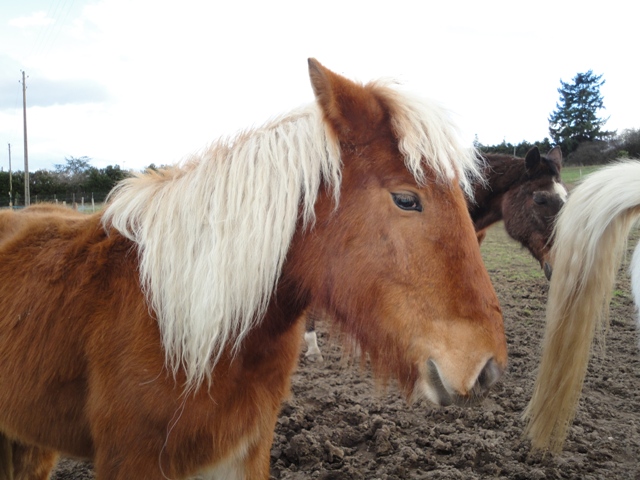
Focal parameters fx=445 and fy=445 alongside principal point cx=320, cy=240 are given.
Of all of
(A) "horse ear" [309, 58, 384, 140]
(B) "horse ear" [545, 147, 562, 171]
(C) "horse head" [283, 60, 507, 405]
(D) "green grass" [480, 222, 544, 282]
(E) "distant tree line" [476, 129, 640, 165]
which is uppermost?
(E) "distant tree line" [476, 129, 640, 165]

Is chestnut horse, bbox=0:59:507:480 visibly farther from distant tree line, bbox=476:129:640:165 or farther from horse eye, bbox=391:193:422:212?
distant tree line, bbox=476:129:640:165

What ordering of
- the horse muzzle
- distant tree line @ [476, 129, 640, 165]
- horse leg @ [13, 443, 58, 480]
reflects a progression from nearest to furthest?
the horse muzzle
horse leg @ [13, 443, 58, 480]
distant tree line @ [476, 129, 640, 165]

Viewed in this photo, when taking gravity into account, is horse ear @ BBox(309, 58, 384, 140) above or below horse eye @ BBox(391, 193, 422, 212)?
above

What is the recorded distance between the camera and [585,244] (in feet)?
8.85

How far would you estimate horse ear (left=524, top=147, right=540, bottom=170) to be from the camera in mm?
5945

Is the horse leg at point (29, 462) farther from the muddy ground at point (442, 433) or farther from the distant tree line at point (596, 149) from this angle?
the distant tree line at point (596, 149)

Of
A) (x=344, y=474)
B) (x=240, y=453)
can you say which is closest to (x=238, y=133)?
(x=240, y=453)

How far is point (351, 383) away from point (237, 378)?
109 inches

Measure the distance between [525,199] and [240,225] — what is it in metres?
5.25

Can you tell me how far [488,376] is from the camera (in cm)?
150

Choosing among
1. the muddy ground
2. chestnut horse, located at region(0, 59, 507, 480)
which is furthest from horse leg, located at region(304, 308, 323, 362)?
chestnut horse, located at region(0, 59, 507, 480)

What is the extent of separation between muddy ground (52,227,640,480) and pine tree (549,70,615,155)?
4843cm

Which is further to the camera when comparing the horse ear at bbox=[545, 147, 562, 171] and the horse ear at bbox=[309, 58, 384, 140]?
the horse ear at bbox=[545, 147, 562, 171]

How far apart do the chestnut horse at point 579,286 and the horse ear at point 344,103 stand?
5.56 feet
